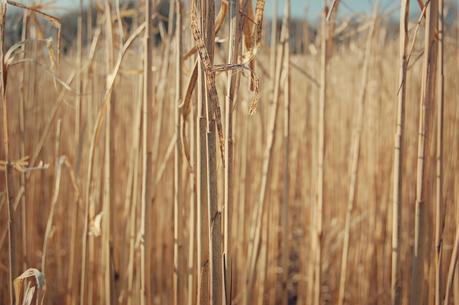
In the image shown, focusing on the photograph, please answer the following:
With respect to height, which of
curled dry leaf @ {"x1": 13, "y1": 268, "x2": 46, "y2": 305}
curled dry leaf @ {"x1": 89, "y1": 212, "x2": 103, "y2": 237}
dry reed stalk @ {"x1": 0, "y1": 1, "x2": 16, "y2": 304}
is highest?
dry reed stalk @ {"x1": 0, "y1": 1, "x2": 16, "y2": 304}

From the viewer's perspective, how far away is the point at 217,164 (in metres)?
0.63

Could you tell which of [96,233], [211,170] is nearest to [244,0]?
[211,170]

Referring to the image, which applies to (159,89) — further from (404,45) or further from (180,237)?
(404,45)

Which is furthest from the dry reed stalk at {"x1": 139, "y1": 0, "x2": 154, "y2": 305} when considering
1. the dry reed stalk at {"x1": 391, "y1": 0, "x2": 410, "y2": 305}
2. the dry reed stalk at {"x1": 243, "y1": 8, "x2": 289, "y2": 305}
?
the dry reed stalk at {"x1": 391, "y1": 0, "x2": 410, "y2": 305}

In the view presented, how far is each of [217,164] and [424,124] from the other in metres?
0.27

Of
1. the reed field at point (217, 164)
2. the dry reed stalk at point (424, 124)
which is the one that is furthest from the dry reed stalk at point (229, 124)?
the dry reed stalk at point (424, 124)

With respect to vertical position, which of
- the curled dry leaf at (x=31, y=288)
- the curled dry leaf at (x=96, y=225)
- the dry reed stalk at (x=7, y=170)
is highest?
the dry reed stalk at (x=7, y=170)

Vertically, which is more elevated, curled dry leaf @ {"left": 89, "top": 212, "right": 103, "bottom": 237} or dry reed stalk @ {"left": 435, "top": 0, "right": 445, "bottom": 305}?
dry reed stalk @ {"left": 435, "top": 0, "right": 445, "bottom": 305}

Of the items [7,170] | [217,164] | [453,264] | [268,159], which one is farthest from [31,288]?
[453,264]

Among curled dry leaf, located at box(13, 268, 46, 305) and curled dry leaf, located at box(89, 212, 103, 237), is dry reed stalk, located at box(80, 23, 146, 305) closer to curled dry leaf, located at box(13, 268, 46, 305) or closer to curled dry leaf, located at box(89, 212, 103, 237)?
curled dry leaf, located at box(89, 212, 103, 237)

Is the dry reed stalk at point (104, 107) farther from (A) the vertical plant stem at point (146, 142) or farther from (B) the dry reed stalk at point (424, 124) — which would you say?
(B) the dry reed stalk at point (424, 124)

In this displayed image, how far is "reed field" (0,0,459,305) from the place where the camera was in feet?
1.71

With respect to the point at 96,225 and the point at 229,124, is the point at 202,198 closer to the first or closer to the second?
the point at 229,124

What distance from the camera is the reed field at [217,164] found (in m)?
0.52
